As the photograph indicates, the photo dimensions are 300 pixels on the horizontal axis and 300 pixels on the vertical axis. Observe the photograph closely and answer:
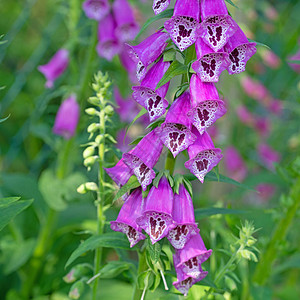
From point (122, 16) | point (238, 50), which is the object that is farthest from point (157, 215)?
point (122, 16)

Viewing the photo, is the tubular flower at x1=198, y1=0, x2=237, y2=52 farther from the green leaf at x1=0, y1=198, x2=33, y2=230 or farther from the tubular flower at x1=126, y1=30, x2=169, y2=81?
the green leaf at x1=0, y1=198, x2=33, y2=230

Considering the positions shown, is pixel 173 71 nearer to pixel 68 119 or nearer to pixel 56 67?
pixel 68 119

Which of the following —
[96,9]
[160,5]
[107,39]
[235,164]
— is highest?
[96,9]

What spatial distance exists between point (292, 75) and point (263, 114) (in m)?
0.47

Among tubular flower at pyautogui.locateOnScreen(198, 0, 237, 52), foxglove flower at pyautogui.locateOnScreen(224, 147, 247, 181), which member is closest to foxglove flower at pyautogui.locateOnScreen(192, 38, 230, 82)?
tubular flower at pyautogui.locateOnScreen(198, 0, 237, 52)

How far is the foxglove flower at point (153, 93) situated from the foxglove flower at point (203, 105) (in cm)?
7

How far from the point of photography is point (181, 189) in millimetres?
1045

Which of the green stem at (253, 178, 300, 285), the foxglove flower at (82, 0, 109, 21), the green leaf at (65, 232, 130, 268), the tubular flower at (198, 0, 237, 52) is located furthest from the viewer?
the foxglove flower at (82, 0, 109, 21)

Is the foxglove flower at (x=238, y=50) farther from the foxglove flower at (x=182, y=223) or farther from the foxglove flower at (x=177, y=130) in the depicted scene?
the foxglove flower at (x=182, y=223)

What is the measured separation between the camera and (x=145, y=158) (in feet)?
3.28

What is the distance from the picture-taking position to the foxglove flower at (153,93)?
3.21ft

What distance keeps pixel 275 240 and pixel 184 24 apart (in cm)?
105

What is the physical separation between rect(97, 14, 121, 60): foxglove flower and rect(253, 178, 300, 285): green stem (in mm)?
1064

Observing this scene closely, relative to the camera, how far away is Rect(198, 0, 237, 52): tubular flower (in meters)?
0.92
